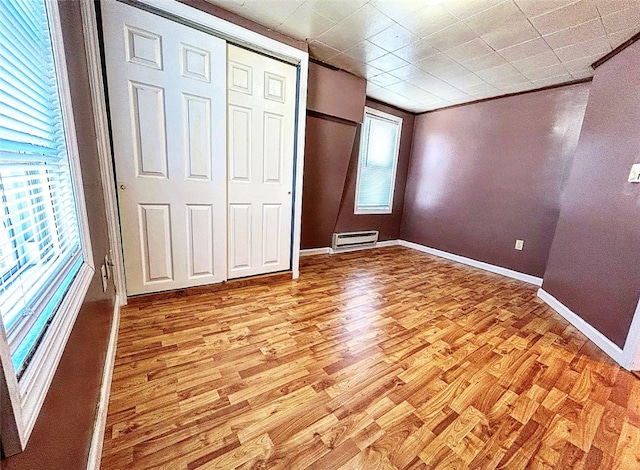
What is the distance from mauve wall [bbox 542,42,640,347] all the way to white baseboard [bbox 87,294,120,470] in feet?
9.54

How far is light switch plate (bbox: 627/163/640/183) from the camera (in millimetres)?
1749

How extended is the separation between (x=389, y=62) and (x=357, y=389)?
2929 mm

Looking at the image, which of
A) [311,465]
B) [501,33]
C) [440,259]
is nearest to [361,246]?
[440,259]

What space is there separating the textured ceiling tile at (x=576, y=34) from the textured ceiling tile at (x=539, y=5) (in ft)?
1.16

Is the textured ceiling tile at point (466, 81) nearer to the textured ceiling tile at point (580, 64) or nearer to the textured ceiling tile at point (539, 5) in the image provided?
the textured ceiling tile at point (580, 64)

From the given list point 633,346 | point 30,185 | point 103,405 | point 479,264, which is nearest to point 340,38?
point 30,185

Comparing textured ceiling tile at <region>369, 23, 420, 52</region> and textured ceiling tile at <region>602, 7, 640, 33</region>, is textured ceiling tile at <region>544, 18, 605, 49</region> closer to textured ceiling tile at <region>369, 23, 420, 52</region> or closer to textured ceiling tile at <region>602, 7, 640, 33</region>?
textured ceiling tile at <region>602, 7, 640, 33</region>

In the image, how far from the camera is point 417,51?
237 centimetres

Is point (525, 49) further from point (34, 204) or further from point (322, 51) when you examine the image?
point (34, 204)

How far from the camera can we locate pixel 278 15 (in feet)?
6.64

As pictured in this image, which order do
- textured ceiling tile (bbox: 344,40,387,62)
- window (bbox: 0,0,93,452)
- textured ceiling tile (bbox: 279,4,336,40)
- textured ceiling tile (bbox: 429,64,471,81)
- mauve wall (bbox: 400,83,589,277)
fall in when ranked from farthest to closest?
1. mauve wall (bbox: 400,83,589,277)
2. textured ceiling tile (bbox: 429,64,471,81)
3. textured ceiling tile (bbox: 344,40,387,62)
4. textured ceiling tile (bbox: 279,4,336,40)
5. window (bbox: 0,0,93,452)

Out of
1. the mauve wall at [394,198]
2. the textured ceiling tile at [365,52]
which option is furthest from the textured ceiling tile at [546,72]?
the mauve wall at [394,198]

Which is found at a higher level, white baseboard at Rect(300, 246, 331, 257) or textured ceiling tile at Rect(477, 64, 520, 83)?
textured ceiling tile at Rect(477, 64, 520, 83)

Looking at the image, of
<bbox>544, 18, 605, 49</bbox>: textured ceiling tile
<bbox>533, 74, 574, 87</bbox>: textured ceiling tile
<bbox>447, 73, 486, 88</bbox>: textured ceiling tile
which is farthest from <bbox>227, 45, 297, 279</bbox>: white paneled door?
<bbox>533, 74, 574, 87</bbox>: textured ceiling tile
